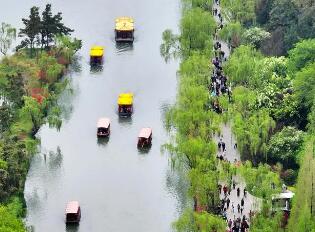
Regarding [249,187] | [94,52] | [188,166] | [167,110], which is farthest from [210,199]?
[94,52]

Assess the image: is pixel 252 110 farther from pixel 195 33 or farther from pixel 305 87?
pixel 195 33

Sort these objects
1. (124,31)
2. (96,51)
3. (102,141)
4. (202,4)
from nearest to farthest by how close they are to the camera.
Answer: (102,141)
(96,51)
(202,4)
(124,31)

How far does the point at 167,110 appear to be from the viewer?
260 ft

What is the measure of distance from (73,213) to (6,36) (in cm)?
3102

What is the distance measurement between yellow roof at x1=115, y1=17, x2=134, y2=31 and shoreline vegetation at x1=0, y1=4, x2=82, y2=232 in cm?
747

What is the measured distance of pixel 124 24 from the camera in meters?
95.1

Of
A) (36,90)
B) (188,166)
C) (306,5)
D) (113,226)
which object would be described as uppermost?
(306,5)

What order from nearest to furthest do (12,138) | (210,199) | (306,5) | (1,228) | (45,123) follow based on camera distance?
1. (1,228)
2. (210,199)
3. (12,138)
4. (45,123)
5. (306,5)

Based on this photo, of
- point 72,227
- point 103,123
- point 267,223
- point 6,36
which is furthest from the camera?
point 6,36

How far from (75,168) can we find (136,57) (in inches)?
923

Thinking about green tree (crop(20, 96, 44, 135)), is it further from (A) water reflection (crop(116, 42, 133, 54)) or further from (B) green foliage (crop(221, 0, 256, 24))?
(B) green foliage (crop(221, 0, 256, 24))

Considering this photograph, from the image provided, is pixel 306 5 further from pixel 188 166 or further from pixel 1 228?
pixel 1 228

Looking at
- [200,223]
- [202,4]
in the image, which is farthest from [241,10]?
[200,223]

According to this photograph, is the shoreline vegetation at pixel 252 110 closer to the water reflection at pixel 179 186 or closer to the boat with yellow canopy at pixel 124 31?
the water reflection at pixel 179 186
